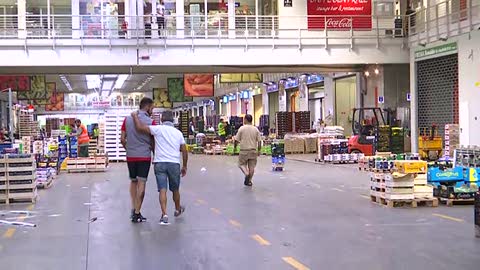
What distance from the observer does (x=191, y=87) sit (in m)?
37.3

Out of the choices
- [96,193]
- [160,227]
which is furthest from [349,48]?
[160,227]

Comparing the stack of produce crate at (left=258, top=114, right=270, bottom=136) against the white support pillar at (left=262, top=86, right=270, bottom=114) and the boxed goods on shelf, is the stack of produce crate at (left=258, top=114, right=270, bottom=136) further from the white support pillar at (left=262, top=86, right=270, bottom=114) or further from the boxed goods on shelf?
the boxed goods on shelf

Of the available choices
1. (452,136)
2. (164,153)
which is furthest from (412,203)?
(452,136)

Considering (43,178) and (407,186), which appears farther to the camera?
(43,178)

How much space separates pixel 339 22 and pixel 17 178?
20320mm

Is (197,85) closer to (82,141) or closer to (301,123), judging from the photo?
(301,123)

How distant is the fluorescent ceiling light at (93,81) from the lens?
60075mm

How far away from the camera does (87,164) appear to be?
2405 centimetres

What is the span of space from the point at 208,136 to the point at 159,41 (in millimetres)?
13409

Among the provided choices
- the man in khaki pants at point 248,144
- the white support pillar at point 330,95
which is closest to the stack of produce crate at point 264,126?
the white support pillar at point 330,95

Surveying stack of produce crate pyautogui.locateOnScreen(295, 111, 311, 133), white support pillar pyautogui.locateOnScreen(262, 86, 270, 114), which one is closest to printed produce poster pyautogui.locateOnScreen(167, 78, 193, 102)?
stack of produce crate pyautogui.locateOnScreen(295, 111, 311, 133)

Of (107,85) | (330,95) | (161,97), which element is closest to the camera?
(330,95)

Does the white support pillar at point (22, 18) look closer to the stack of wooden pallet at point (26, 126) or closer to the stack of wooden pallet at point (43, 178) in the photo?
the stack of wooden pallet at point (26, 126)

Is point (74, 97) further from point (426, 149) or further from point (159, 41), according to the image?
point (426, 149)
